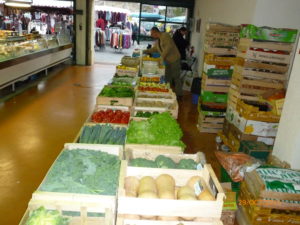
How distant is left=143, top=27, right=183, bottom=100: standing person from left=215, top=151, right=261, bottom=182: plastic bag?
484cm

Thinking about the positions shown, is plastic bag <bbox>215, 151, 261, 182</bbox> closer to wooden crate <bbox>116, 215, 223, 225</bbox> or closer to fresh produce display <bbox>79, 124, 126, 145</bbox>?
fresh produce display <bbox>79, 124, 126, 145</bbox>

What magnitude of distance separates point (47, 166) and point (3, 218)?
1.10 metres

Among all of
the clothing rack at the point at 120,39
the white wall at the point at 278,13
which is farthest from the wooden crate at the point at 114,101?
the clothing rack at the point at 120,39

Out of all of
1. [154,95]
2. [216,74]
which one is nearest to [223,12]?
[216,74]

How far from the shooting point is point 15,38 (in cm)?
766

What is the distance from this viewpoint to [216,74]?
5.64 meters

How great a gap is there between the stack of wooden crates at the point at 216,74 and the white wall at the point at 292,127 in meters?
2.32

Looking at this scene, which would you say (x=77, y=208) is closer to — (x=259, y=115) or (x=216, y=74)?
(x=259, y=115)

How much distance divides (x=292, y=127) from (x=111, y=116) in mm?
2172

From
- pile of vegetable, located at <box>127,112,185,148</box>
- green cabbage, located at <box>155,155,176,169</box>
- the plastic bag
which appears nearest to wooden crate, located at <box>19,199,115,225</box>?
green cabbage, located at <box>155,155,176,169</box>

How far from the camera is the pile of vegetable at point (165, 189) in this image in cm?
195

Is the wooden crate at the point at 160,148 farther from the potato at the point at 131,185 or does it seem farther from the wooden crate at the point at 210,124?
the wooden crate at the point at 210,124

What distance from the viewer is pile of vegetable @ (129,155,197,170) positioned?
7.90 feet

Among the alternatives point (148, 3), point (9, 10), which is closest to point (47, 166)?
point (148, 3)
